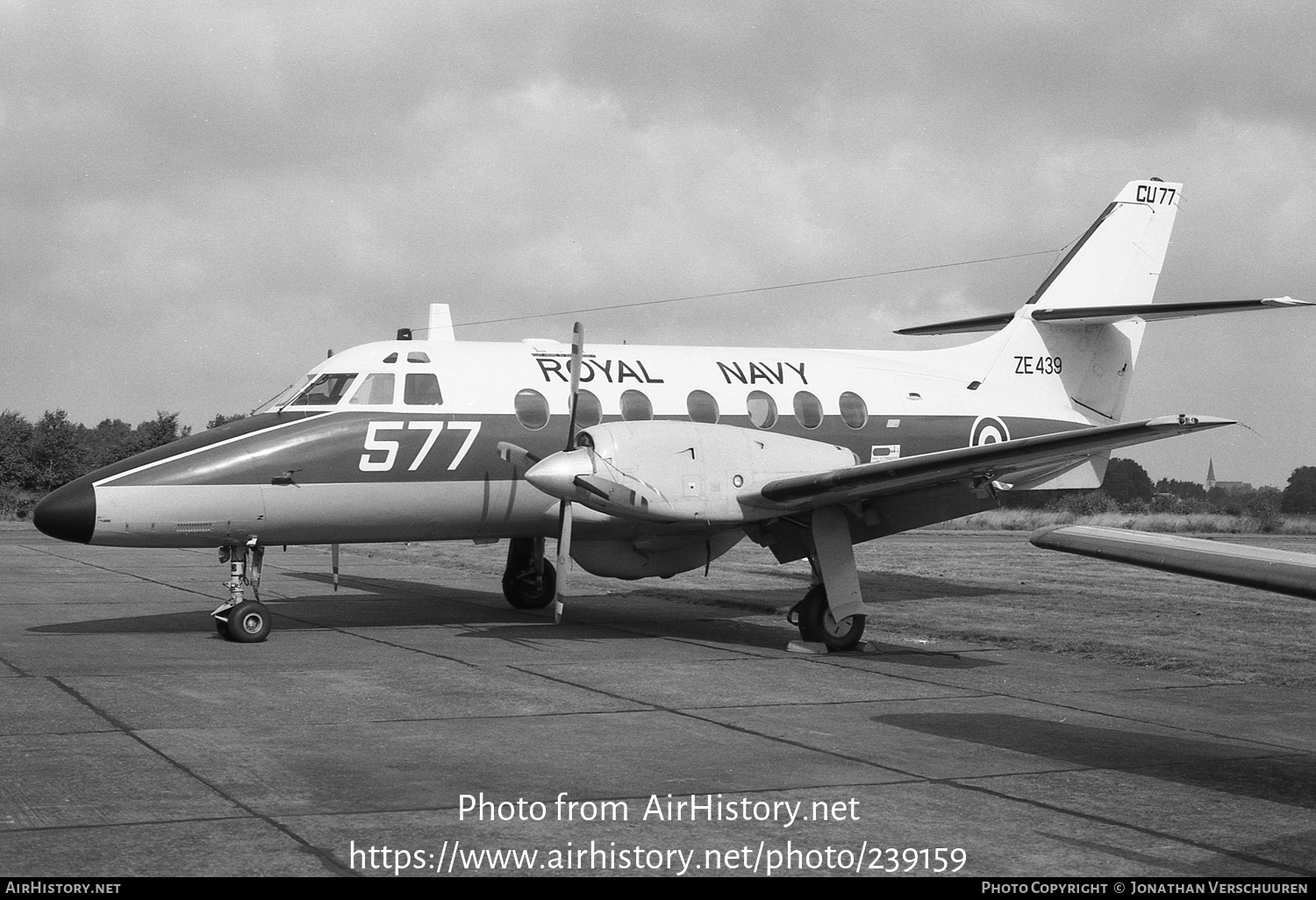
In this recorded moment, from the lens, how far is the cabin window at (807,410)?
1593 centimetres

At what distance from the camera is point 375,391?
14.0 metres

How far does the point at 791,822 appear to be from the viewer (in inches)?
258

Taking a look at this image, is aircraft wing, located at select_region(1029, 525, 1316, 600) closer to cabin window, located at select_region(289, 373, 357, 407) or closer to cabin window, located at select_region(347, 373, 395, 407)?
cabin window, located at select_region(347, 373, 395, 407)

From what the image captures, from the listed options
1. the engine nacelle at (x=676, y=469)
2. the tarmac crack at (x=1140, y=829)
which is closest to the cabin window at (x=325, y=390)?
the engine nacelle at (x=676, y=469)

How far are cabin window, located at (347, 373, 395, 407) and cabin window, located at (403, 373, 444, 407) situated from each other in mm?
169

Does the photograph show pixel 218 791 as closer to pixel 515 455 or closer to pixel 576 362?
pixel 515 455

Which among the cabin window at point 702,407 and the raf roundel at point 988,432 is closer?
the cabin window at point 702,407

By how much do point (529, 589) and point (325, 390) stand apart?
4.52 meters

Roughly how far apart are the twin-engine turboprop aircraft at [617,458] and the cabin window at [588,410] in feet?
0.07

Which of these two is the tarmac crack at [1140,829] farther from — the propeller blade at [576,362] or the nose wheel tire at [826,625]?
the propeller blade at [576,362]

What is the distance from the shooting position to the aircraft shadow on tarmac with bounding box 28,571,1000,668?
1433cm

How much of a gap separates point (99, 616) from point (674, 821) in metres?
11.4

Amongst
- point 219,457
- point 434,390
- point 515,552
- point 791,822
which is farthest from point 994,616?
point 791,822

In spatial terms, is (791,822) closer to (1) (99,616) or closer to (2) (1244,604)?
(1) (99,616)
